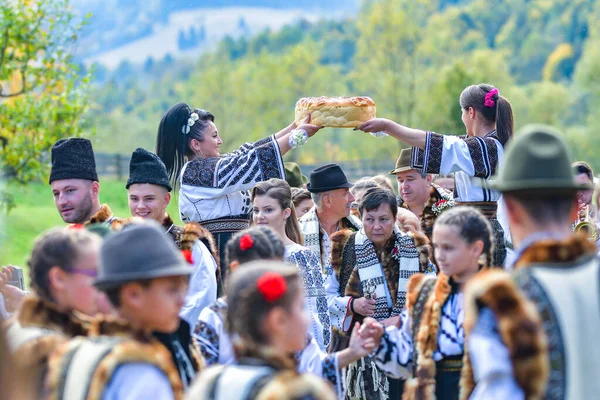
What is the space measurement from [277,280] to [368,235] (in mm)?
3489

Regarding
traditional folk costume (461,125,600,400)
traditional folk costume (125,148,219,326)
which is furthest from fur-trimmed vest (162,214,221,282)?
traditional folk costume (461,125,600,400)

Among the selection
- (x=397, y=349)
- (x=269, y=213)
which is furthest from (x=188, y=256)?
(x=397, y=349)

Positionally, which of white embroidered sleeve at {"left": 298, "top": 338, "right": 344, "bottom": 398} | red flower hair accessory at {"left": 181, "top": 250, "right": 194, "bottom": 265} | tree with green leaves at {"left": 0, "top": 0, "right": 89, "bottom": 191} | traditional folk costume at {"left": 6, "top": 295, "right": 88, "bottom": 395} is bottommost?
white embroidered sleeve at {"left": 298, "top": 338, "right": 344, "bottom": 398}

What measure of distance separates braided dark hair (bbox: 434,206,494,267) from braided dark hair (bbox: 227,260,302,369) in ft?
4.77

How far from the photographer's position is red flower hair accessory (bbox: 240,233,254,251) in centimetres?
484

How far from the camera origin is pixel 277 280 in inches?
137

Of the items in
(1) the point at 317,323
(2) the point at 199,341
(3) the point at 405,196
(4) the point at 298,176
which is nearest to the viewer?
(2) the point at 199,341

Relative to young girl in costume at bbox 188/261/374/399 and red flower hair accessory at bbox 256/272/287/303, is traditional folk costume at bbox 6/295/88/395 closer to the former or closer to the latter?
young girl in costume at bbox 188/261/374/399

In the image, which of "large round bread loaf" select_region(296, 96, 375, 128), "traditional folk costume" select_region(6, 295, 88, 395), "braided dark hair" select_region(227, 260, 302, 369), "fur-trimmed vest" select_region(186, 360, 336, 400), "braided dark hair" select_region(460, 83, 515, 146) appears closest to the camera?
"fur-trimmed vest" select_region(186, 360, 336, 400)

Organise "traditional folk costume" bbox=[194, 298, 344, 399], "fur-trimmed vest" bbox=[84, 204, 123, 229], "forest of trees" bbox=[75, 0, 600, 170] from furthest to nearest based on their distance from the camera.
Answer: "forest of trees" bbox=[75, 0, 600, 170], "fur-trimmed vest" bbox=[84, 204, 123, 229], "traditional folk costume" bbox=[194, 298, 344, 399]

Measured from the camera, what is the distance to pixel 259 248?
190 inches

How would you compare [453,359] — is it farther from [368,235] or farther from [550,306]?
[368,235]

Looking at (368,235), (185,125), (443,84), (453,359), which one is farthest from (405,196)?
(443,84)

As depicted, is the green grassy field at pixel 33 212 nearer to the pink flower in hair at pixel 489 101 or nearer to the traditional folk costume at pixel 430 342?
the pink flower in hair at pixel 489 101
